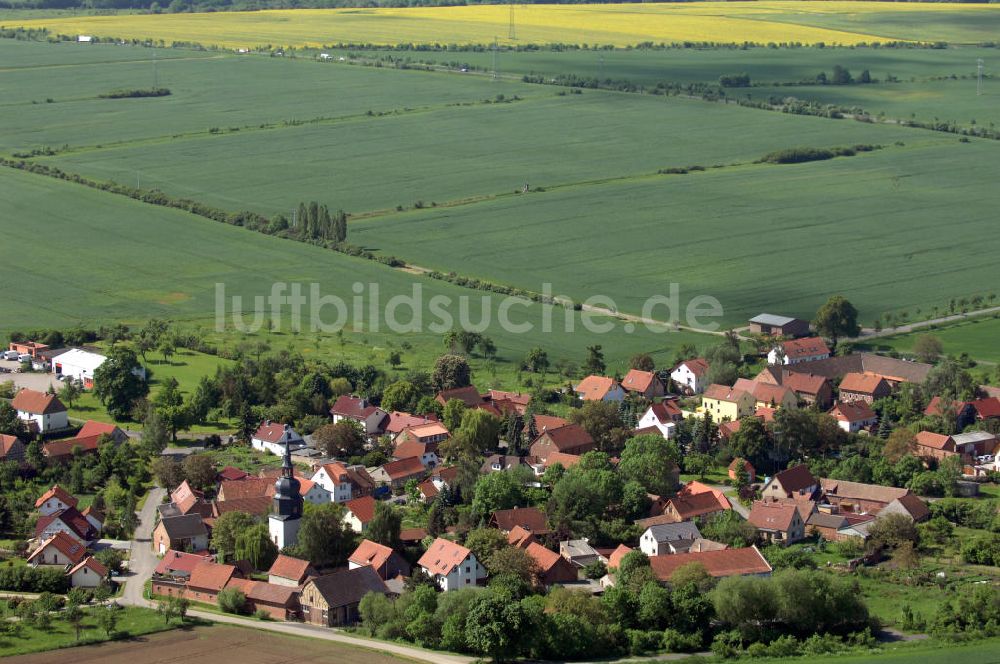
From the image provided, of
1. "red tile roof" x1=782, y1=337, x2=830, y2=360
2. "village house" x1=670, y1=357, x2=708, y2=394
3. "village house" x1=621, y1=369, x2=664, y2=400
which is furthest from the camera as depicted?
"red tile roof" x1=782, y1=337, x2=830, y2=360

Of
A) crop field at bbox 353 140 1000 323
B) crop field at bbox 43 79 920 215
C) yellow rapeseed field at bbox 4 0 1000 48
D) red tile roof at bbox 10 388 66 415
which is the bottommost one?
red tile roof at bbox 10 388 66 415

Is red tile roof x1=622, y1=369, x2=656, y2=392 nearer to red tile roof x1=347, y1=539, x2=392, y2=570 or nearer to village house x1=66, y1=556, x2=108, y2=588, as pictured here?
red tile roof x1=347, y1=539, x2=392, y2=570

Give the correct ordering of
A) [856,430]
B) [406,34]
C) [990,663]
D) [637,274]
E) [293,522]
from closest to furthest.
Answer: [990,663] < [293,522] < [856,430] < [637,274] < [406,34]

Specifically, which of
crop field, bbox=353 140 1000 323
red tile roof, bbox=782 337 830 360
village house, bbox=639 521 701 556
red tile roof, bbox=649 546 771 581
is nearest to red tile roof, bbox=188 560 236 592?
red tile roof, bbox=649 546 771 581

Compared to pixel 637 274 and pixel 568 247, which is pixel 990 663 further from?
pixel 568 247

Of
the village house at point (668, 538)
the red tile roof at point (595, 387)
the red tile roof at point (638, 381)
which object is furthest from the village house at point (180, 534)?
the red tile roof at point (638, 381)

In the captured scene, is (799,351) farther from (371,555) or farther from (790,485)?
(371,555)

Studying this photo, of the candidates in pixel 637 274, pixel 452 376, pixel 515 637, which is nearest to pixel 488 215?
pixel 637 274
